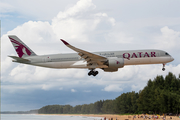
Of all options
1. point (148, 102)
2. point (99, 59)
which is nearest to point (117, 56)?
point (99, 59)

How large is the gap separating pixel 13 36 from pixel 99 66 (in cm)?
2006

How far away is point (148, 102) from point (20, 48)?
246ft

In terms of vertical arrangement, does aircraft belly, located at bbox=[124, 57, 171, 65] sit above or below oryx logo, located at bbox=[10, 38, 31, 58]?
below

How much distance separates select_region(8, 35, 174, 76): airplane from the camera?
41812mm

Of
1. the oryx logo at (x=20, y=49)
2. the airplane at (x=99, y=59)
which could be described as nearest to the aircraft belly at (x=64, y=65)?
the airplane at (x=99, y=59)

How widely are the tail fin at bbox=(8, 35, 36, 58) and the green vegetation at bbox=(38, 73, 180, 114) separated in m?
64.2

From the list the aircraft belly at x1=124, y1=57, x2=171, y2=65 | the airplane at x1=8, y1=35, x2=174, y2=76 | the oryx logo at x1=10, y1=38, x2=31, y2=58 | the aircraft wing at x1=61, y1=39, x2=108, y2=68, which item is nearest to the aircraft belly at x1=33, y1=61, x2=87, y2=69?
the airplane at x1=8, y1=35, x2=174, y2=76

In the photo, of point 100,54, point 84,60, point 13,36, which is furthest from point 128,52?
point 13,36

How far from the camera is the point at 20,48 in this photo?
49312 mm

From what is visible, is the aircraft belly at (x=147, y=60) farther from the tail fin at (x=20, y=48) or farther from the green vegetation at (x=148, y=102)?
the green vegetation at (x=148, y=102)

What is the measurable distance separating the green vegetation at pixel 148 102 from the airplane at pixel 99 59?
5307 cm

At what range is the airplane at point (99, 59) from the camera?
41.8 meters

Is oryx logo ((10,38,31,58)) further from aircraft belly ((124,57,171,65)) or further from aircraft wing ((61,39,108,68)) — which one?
aircraft belly ((124,57,171,65))

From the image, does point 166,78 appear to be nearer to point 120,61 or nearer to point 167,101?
point 167,101
